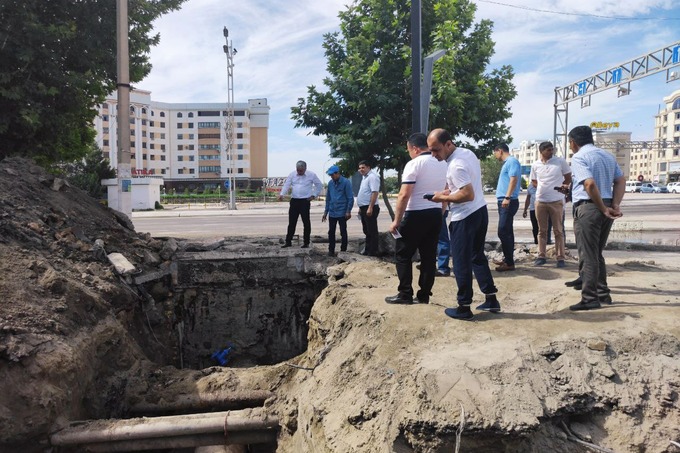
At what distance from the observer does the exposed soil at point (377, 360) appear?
2.97 m

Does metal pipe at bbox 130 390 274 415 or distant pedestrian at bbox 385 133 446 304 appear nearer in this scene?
distant pedestrian at bbox 385 133 446 304

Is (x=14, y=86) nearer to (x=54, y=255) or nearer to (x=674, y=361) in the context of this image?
(x=54, y=255)

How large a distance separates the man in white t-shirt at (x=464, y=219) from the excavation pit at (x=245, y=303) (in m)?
4.06

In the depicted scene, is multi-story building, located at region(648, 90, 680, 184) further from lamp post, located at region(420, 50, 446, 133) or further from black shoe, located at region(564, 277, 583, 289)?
black shoe, located at region(564, 277, 583, 289)

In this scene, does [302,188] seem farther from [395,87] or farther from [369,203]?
[395,87]

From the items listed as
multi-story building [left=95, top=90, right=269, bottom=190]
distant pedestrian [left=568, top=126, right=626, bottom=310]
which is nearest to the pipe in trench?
distant pedestrian [left=568, top=126, right=626, bottom=310]

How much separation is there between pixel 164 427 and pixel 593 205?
4449mm

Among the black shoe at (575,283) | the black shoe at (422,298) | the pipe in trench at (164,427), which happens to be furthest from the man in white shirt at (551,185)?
the pipe in trench at (164,427)

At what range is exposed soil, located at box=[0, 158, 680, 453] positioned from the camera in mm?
2975

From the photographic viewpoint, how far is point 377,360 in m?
3.71

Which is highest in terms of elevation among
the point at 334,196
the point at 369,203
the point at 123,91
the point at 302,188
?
the point at 123,91

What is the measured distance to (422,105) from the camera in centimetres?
707

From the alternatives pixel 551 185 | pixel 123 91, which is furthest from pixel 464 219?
pixel 123 91

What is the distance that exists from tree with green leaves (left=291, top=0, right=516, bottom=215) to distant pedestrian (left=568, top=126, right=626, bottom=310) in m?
4.35
